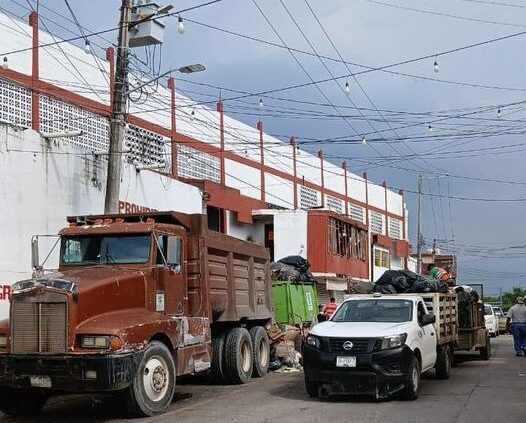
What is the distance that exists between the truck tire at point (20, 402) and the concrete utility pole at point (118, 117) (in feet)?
16.9

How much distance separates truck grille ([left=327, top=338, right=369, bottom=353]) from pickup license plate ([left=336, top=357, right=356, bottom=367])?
0.14m

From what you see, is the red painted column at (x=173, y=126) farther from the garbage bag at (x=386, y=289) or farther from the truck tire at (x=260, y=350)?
the garbage bag at (x=386, y=289)

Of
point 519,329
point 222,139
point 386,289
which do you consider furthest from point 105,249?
point 222,139

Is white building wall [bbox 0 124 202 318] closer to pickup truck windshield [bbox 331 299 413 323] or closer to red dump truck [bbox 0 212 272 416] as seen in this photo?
red dump truck [bbox 0 212 272 416]

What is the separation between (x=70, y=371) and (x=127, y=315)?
114 cm

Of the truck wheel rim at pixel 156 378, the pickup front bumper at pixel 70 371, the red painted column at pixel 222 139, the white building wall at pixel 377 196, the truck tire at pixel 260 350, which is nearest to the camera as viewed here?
the pickup front bumper at pixel 70 371

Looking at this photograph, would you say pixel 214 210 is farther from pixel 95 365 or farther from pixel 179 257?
Result: pixel 95 365

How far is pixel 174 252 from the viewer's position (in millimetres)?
11812

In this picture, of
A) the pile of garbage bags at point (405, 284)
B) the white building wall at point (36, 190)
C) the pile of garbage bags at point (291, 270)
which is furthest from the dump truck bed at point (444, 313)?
the white building wall at point (36, 190)

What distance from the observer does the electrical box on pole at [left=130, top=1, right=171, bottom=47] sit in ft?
52.9

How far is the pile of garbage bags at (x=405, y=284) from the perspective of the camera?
15.6 m

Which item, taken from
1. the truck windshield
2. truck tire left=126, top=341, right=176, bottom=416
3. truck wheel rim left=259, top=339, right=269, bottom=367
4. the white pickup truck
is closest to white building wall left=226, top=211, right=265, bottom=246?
truck wheel rim left=259, top=339, right=269, bottom=367

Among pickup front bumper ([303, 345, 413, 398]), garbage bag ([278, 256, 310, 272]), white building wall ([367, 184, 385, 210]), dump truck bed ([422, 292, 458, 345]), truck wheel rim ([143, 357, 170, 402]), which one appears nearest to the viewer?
truck wheel rim ([143, 357, 170, 402])

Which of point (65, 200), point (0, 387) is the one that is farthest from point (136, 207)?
point (0, 387)
